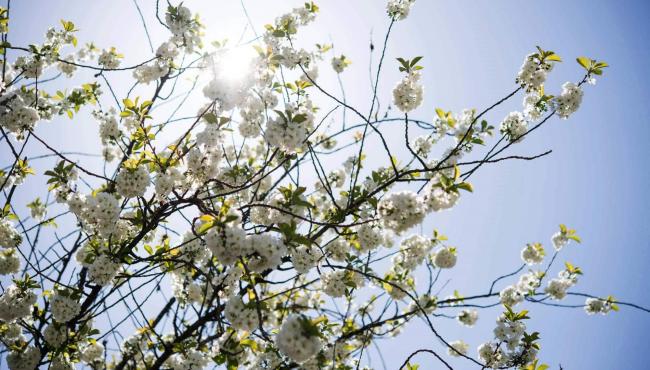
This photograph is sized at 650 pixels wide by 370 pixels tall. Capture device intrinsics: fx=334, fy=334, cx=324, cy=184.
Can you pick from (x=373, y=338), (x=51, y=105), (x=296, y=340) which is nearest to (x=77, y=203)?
(x=51, y=105)

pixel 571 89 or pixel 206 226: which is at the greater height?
Answer: pixel 571 89

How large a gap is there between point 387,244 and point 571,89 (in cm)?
418

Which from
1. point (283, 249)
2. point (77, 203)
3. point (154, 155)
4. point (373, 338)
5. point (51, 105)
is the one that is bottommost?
point (283, 249)

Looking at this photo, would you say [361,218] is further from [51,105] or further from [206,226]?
[51,105]

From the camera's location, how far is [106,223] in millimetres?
3305

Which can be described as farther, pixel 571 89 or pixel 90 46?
pixel 90 46

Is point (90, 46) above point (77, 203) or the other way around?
above

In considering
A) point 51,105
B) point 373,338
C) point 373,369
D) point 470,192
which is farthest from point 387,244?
point 51,105

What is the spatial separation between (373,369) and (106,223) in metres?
5.77

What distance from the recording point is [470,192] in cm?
266

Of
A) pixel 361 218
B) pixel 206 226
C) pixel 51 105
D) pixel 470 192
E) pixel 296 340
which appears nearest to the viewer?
pixel 296 340

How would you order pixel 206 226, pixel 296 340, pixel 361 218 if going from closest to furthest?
1. pixel 296 340
2. pixel 206 226
3. pixel 361 218

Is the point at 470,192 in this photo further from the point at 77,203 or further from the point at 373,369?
the point at 373,369

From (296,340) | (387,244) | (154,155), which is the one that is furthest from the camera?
(387,244)
